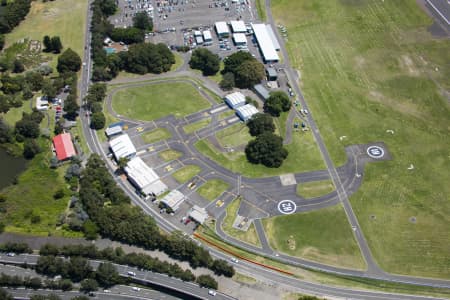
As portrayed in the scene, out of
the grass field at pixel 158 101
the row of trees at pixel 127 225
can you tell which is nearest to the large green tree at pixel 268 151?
the grass field at pixel 158 101

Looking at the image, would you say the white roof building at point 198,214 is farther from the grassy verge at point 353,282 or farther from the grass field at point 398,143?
the grass field at point 398,143

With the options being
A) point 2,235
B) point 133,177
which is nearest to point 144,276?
point 133,177

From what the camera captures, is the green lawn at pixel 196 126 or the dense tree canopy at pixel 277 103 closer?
the green lawn at pixel 196 126

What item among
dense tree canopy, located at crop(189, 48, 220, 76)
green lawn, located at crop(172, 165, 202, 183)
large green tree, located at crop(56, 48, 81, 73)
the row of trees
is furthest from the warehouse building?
large green tree, located at crop(56, 48, 81, 73)

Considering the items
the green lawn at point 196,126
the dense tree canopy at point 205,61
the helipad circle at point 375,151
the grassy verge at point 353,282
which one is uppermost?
the dense tree canopy at point 205,61

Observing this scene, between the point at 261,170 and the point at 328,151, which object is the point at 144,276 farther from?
the point at 328,151

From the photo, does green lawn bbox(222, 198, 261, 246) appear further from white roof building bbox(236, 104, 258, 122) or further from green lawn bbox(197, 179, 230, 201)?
white roof building bbox(236, 104, 258, 122)
